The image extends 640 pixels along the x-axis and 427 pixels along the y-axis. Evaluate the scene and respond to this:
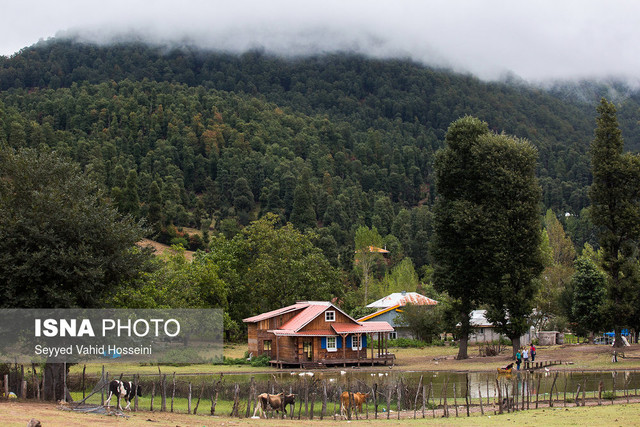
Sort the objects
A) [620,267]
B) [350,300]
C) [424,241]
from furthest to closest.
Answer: [424,241], [350,300], [620,267]

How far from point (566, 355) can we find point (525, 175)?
1408 cm

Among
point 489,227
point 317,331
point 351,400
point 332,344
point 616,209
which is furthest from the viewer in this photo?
point 332,344

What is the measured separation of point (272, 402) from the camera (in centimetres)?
2622

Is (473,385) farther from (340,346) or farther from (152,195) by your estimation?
(152,195)

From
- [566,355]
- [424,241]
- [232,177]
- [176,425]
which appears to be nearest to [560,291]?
[566,355]

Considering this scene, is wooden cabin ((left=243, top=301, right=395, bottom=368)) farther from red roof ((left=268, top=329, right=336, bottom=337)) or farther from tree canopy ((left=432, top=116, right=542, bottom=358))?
tree canopy ((left=432, top=116, right=542, bottom=358))

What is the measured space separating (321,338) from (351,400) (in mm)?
26643

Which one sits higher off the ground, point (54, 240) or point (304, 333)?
point (54, 240)

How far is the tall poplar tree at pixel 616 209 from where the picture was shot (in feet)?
156

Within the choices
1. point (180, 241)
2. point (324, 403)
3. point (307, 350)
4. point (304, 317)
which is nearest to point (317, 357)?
point (307, 350)

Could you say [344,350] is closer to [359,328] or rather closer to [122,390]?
[359,328]

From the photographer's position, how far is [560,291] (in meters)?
73.6
